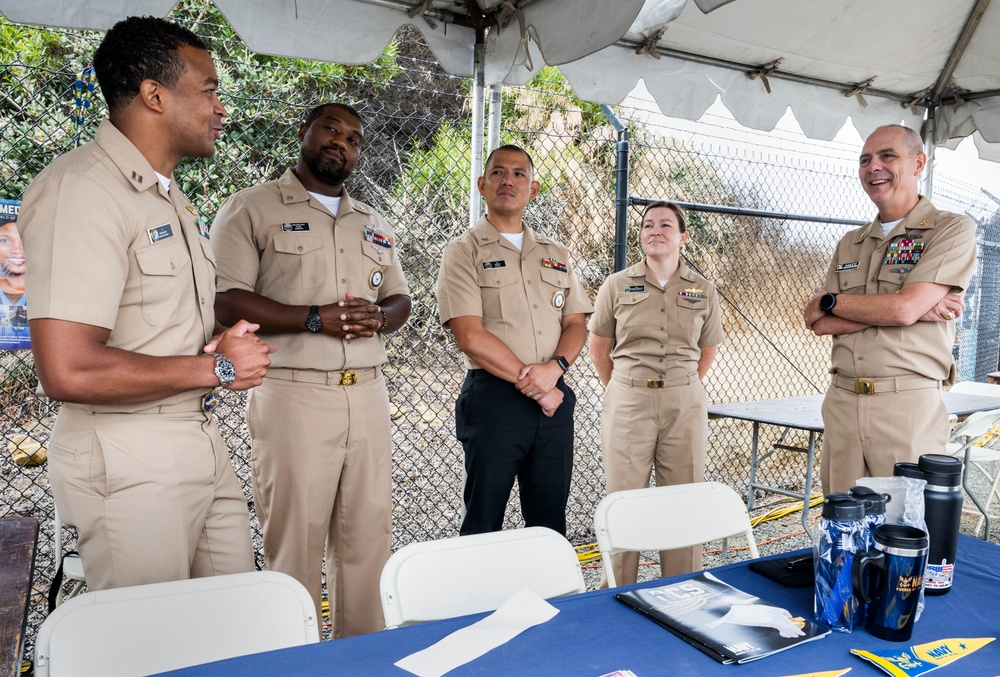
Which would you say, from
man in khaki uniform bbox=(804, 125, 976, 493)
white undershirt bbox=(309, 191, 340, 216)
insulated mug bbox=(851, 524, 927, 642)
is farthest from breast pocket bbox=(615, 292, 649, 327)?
insulated mug bbox=(851, 524, 927, 642)

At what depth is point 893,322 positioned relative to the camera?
8.74 ft

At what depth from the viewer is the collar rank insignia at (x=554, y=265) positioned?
3.11 m

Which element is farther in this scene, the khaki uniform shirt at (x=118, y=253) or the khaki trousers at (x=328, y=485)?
the khaki trousers at (x=328, y=485)

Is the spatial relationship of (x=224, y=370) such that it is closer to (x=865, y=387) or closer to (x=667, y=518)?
(x=667, y=518)

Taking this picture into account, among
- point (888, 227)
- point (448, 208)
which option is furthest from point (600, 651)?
point (448, 208)

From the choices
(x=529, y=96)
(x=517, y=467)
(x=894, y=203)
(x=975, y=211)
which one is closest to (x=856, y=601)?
(x=517, y=467)

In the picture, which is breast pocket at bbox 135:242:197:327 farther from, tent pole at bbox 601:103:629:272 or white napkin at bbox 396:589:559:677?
tent pole at bbox 601:103:629:272

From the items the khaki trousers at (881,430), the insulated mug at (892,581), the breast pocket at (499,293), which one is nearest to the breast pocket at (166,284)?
the breast pocket at (499,293)

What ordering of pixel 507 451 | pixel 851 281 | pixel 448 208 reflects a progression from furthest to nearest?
pixel 448 208
pixel 851 281
pixel 507 451

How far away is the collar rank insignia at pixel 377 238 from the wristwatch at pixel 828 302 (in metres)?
1.77

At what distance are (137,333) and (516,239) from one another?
1758mm

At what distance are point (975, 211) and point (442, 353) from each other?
5375mm

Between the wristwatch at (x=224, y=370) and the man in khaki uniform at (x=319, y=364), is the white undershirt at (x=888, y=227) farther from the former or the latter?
the wristwatch at (x=224, y=370)

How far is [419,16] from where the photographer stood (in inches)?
118
